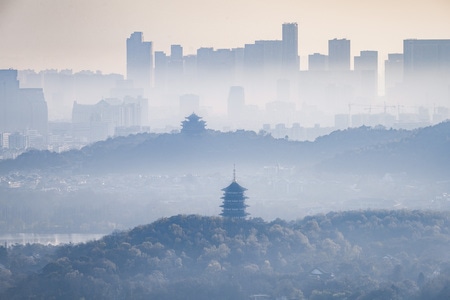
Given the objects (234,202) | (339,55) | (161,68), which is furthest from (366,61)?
(234,202)

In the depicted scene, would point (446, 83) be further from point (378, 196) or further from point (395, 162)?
point (378, 196)

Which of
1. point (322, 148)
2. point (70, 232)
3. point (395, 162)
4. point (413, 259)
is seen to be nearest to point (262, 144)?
point (322, 148)

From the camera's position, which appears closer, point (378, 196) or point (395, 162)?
point (378, 196)

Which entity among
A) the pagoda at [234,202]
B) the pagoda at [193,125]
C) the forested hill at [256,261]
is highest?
the pagoda at [193,125]

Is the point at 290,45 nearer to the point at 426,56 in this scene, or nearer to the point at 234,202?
the point at 426,56

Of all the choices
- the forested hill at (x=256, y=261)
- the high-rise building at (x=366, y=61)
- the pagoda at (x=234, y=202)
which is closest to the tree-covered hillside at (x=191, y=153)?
the high-rise building at (x=366, y=61)

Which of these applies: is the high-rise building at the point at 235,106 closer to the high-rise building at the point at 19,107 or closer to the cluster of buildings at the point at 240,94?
the cluster of buildings at the point at 240,94
